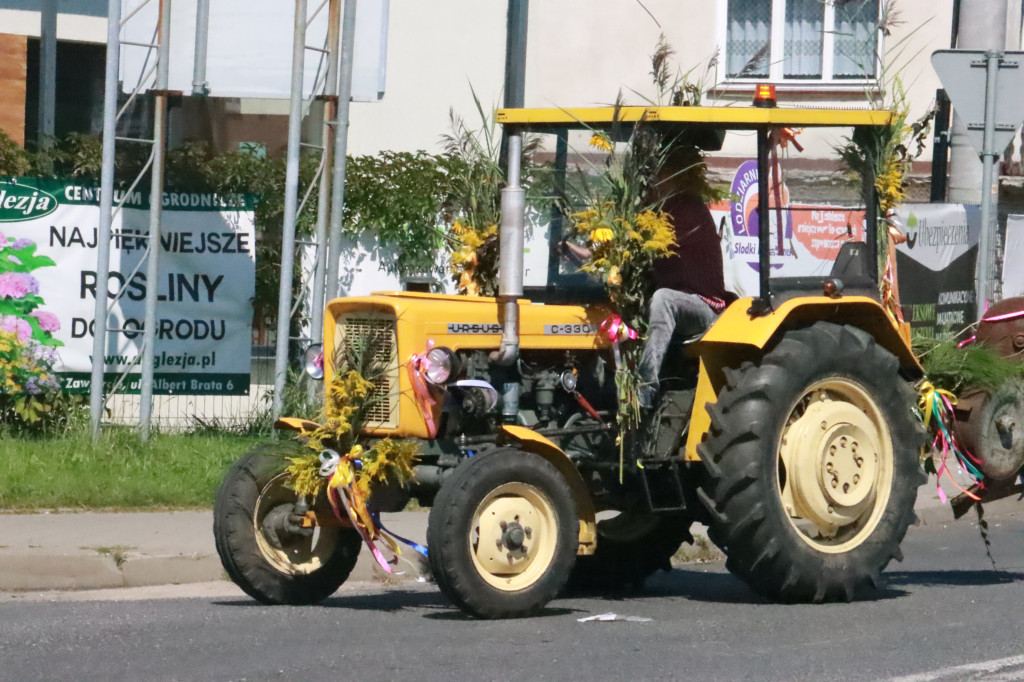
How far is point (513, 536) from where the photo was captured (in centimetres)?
698

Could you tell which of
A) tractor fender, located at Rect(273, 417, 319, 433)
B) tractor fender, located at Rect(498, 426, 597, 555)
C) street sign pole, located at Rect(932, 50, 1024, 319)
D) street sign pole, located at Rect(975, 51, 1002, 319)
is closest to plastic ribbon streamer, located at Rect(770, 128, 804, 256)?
tractor fender, located at Rect(498, 426, 597, 555)

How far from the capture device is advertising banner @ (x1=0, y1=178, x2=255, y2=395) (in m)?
12.5

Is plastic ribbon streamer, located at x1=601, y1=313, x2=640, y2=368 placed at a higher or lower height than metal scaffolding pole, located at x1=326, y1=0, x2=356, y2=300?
lower

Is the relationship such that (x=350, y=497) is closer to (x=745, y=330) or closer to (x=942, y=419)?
(x=745, y=330)

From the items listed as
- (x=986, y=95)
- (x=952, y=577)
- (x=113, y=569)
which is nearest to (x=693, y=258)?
(x=952, y=577)

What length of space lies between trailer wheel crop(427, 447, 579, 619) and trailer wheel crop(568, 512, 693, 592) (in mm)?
1180

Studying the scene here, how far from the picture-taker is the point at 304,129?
59.0 ft

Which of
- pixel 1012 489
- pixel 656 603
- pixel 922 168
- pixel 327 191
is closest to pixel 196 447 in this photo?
pixel 327 191

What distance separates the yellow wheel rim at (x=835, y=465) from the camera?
25.4 feet

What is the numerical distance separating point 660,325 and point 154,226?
19.7 feet

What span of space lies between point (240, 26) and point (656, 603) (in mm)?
6826

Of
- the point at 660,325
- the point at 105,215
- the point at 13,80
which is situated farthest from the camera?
the point at 13,80

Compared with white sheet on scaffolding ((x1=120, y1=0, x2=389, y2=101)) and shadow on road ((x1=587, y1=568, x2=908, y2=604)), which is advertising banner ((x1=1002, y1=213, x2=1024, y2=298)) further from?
shadow on road ((x1=587, y1=568, x2=908, y2=604))

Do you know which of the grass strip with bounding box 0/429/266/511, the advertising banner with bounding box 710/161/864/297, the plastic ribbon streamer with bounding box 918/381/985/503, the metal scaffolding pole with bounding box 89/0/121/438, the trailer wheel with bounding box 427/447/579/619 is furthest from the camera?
the metal scaffolding pole with bounding box 89/0/121/438
